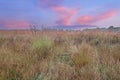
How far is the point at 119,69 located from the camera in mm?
6434

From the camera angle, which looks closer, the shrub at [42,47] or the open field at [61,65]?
the open field at [61,65]

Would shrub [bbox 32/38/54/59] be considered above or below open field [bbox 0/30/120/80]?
above

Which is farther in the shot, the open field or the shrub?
the shrub

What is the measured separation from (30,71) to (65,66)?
3.10 ft

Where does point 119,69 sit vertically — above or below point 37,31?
below

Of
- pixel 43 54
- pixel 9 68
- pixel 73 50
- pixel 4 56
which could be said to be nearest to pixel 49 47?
pixel 43 54

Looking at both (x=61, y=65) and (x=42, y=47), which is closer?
(x=61, y=65)

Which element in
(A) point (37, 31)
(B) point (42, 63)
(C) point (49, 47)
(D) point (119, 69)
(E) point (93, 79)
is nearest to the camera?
(E) point (93, 79)

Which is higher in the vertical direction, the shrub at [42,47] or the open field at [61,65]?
the shrub at [42,47]

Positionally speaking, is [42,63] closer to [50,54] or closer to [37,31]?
[50,54]

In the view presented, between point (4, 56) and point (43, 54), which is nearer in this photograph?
point (4, 56)

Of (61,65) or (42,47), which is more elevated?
(42,47)

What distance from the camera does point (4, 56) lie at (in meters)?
7.60

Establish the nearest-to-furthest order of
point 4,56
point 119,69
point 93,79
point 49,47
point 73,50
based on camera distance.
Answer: point 93,79, point 119,69, point 4,56, point 73,50, point 49,47
